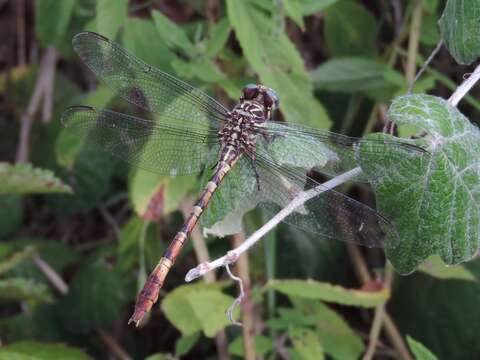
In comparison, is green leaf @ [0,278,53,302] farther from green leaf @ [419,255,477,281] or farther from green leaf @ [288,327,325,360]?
green leaf @ [419,255,477,281]

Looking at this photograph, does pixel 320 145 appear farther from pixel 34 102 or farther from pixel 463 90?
pixel 34 102

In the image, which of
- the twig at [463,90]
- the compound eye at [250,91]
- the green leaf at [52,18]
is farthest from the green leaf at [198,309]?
the green leaf at [52,18]

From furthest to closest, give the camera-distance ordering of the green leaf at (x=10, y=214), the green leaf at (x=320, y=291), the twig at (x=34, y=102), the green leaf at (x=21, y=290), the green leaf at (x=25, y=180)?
the twig at (x=34, y=102) → the green leaf at (x=10, y=214) → the green leaf at (x=21, y=290) → the green leaf at (x=25, y=180) → the green leaf at (x=320, y=291)

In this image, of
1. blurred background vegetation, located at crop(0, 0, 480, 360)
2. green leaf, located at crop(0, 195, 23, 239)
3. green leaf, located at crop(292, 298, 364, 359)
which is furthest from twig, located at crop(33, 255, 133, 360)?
green leaf, located at crop(292, 298, 364, 359)

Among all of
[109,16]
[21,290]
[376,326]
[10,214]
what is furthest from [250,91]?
[10,214]

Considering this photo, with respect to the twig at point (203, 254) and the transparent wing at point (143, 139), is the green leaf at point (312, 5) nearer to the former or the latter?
the transparent wing at point (143, 139)
